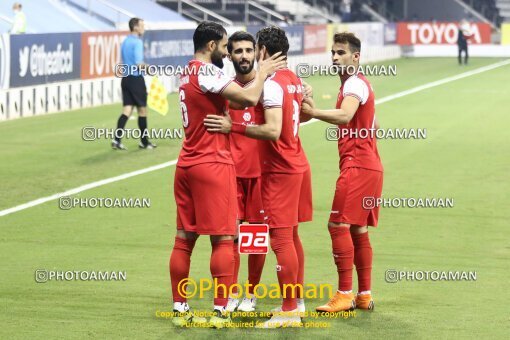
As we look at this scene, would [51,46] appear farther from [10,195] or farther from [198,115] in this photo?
[198,115]

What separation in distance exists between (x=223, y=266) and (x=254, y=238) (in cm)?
35

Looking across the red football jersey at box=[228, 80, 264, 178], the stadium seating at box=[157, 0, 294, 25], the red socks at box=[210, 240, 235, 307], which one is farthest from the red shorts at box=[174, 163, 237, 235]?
the stadium seating at box=[157, 0, 294, 25]

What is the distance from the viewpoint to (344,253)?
31.6 ft

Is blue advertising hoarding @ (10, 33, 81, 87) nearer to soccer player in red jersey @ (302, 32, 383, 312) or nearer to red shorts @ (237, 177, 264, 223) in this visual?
red shorts @ (237, 177, 264, 223)

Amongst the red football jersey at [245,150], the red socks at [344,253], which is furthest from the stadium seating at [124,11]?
the red socks at [344,253]

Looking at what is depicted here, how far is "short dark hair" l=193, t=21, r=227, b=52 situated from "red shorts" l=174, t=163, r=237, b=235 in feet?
3.06

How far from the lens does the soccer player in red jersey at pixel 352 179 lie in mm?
9570

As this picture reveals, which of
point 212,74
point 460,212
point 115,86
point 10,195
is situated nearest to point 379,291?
point 212,74

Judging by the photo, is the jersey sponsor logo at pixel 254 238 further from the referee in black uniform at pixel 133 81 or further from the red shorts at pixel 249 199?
the referee in black uniform at pixel 133 81

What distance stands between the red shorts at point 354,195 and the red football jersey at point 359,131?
0.22 feet

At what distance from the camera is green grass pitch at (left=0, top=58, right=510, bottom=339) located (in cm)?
927

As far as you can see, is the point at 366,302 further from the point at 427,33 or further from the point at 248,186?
the point at 427,33

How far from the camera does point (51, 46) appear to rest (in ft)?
92.4

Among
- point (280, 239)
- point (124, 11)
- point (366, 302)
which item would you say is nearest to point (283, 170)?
point (280, 239)
